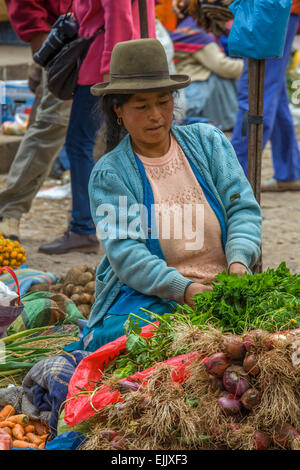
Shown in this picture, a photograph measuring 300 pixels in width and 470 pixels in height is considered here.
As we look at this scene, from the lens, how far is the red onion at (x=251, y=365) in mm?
1994

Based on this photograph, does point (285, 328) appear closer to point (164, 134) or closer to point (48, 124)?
point (164, 134)

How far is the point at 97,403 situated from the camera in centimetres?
221

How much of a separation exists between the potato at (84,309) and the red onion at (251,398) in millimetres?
1812

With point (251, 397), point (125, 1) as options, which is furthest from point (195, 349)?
point (125, 1)

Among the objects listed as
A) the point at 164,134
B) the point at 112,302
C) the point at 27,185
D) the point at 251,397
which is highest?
the point at 164,134

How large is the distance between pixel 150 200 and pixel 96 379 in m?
0.76

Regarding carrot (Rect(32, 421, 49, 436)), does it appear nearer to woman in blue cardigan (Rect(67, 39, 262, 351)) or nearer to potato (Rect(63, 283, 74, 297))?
woman in blue cardigan (Rect(67, 39, 262, 351))

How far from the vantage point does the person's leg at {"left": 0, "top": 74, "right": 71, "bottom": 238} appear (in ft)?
16.1

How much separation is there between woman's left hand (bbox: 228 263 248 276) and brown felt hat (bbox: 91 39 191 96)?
0.72 meters

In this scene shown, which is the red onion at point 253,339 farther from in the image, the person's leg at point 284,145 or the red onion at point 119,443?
the person's leg at point 284,145

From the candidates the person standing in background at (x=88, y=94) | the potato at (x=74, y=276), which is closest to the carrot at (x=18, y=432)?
the potato at (x=74, y=276)

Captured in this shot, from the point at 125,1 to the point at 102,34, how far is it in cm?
32

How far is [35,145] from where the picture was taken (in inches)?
194

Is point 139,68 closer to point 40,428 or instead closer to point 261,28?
point 261,28
